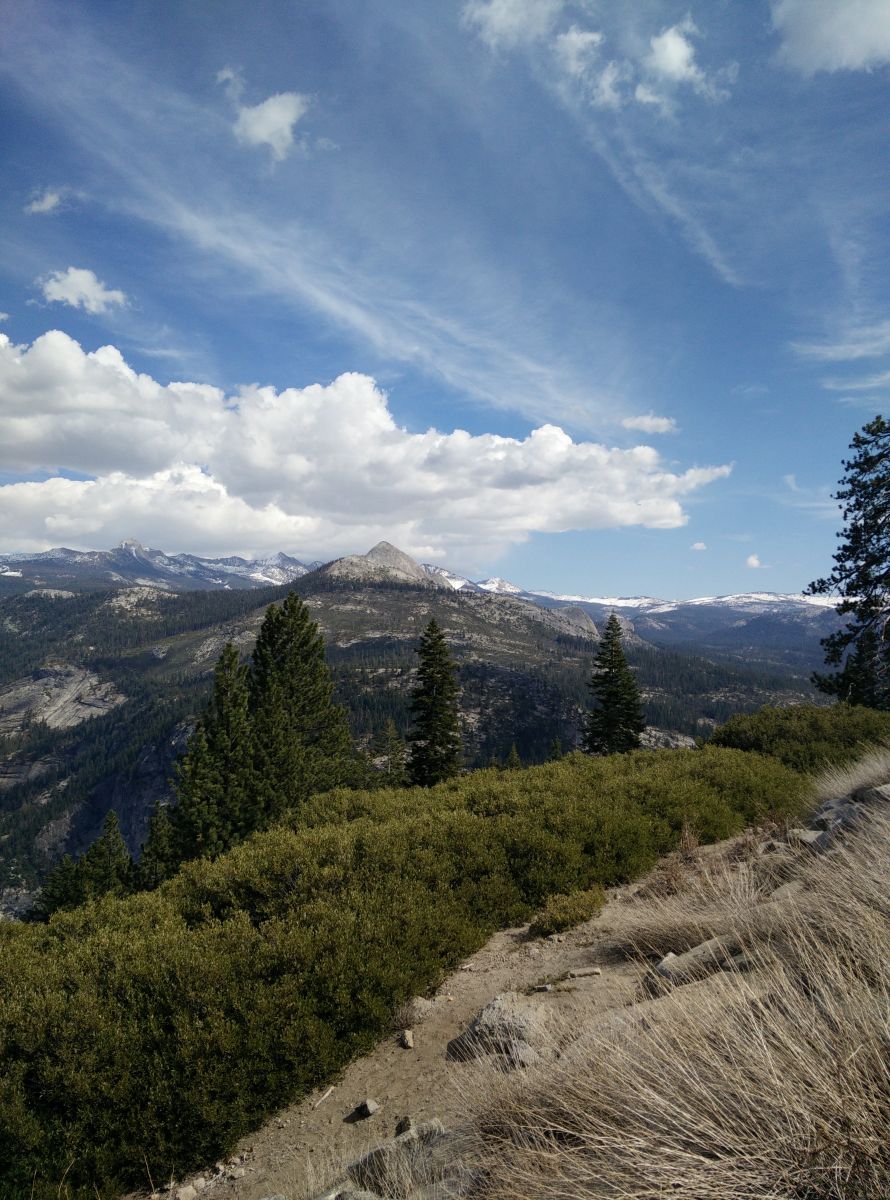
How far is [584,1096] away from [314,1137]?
177 inches

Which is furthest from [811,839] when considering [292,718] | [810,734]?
[292,718]

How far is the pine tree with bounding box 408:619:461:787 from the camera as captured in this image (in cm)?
3803

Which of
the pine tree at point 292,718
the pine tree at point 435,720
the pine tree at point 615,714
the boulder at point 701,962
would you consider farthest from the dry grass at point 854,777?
the pine tree at point 615,714

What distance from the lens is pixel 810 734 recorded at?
19.8 meters

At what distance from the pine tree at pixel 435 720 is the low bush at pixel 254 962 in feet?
79.9

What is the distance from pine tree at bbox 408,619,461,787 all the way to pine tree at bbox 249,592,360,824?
5563 millimetres

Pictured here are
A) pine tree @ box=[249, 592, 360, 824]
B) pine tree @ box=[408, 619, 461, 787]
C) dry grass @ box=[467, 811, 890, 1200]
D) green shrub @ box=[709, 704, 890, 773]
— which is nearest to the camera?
dry grass @ box=[467, 811, 890, 1200]

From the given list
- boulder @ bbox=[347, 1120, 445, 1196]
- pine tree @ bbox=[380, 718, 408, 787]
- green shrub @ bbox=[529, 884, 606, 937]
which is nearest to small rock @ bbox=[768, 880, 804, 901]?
green shrub @ bbox=[529, 884, 606, 937]

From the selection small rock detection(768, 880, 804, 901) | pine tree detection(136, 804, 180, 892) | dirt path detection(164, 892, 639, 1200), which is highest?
small rock detection(768, 880, 804, 901)

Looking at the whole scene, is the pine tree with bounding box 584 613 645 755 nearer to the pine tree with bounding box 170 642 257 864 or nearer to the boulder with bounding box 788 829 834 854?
the pine tree with bounding box 170 642 257 864

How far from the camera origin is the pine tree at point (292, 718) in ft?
102

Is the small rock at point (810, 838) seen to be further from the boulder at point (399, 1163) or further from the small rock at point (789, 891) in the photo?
the boulder at point (399, 1163)

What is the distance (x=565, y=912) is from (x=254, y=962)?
510 centimetres

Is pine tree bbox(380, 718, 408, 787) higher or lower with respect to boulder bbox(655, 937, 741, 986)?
lower
